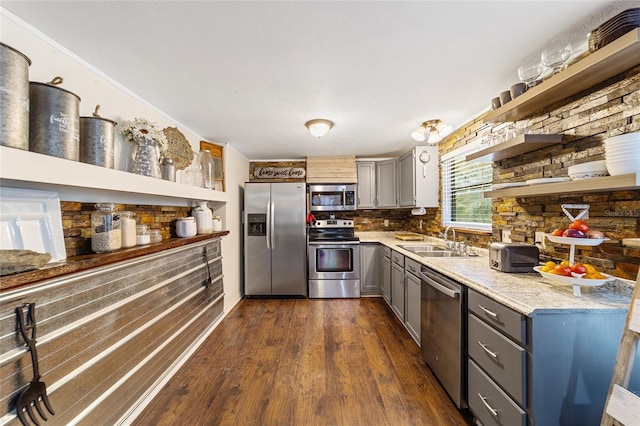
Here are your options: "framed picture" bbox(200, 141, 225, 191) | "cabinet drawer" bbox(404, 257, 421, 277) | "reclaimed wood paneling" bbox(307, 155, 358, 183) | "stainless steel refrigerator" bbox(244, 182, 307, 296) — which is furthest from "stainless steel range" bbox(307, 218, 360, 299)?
"framed picture" bbox(200, 141, 225, 191)

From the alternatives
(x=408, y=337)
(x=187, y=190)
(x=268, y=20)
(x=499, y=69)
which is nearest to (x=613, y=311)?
(x=499, y=69)

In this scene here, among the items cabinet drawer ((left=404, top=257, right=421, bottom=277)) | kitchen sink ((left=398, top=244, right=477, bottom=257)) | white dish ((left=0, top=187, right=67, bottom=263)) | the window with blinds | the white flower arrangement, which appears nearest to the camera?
white dish ((left=0, top=187, right=67, bottom=263))

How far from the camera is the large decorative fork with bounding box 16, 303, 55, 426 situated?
40.3 inches

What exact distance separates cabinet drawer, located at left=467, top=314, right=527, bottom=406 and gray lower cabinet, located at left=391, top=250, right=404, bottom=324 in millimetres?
1344

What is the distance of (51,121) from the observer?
47.7 inches

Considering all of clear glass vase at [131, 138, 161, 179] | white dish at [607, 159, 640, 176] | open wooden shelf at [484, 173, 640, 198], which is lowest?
open wooden shelf at [484, 173, 640, 198]

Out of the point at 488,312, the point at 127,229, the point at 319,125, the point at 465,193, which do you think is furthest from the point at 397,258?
the point at 127,229

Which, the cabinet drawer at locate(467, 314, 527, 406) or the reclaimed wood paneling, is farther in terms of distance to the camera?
the reclaimed wood paneling

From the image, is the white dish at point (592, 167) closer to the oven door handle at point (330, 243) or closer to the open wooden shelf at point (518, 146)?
the open wooden shelf at point (518, 146)

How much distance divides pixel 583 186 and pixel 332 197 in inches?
127

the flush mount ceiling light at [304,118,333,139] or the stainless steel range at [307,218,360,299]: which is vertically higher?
the flush mount ceiling light at [304,118,333,139]

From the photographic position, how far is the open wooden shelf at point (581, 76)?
1124mm

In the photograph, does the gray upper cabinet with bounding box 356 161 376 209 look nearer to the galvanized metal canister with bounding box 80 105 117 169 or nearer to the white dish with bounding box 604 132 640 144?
the white dish with bounding box 604 132 640 144

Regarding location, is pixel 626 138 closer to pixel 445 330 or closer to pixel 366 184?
pixel 445 330
